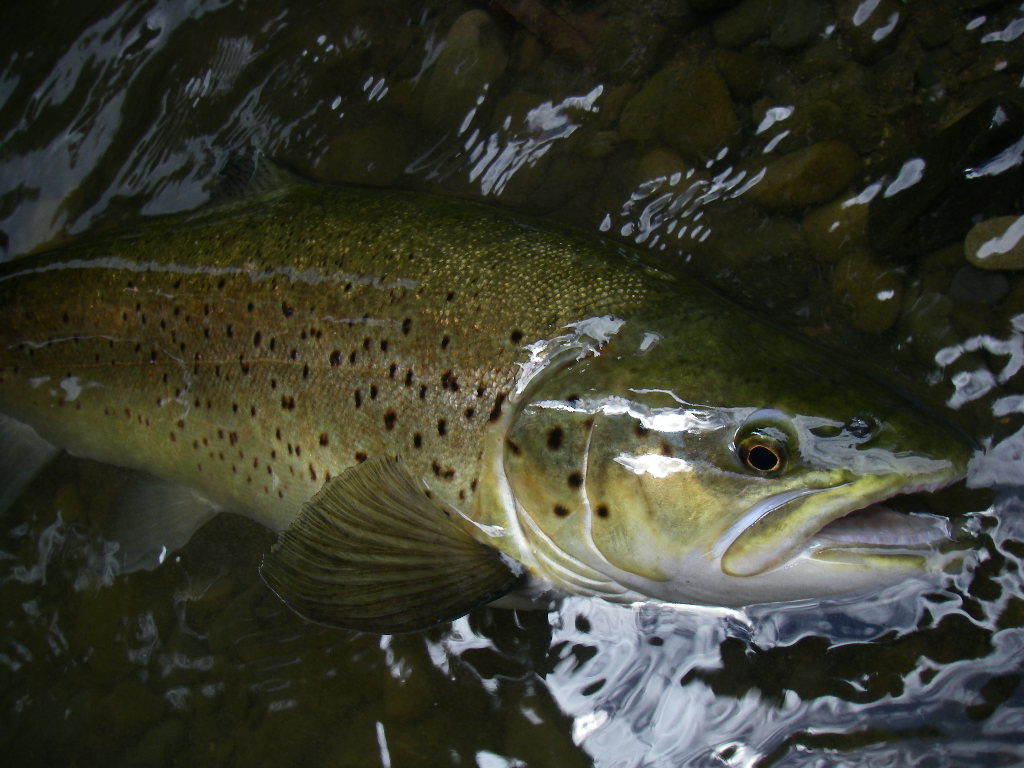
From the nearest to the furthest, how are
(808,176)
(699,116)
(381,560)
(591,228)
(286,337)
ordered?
(381,560)
(286,337)
(808,176)
(699,116)
(591,228)

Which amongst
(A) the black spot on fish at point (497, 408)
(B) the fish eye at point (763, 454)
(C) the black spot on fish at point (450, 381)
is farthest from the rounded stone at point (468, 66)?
(B) the fish eye at point (763, 454)

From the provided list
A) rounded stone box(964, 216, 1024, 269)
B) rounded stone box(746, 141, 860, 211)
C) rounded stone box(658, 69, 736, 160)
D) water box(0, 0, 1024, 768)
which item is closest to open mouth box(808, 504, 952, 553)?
water box(0, 0, 1024, 768)

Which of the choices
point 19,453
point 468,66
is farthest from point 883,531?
point 19,453

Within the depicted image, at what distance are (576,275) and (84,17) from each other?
302cm

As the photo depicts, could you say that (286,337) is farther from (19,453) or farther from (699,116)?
(699,116)

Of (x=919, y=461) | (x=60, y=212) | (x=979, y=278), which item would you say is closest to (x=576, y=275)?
(x=919, y=461)

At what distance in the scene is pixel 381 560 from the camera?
2580mm

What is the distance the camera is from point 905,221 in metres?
2.80

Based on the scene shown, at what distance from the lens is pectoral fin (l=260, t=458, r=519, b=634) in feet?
8.25

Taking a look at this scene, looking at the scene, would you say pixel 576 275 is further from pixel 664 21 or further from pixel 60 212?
pixel 60 212

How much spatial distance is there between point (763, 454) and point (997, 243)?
130cm

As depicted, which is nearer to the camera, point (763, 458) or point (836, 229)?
point (763, 458)

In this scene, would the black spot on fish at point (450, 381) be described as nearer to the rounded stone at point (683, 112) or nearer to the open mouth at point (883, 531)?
the open mouth at point (883, 531)

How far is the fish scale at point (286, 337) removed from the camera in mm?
2545
